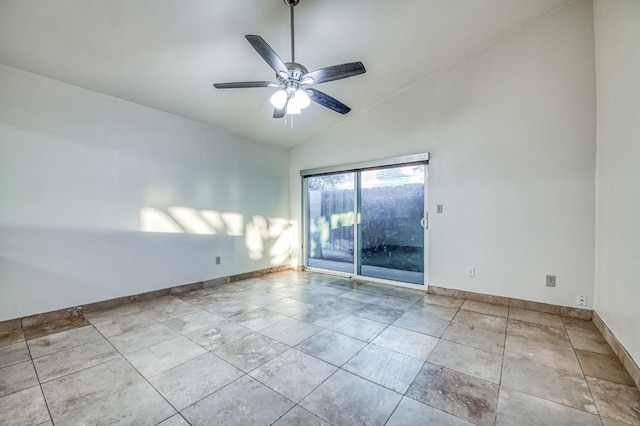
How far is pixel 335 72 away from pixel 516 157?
2.51m

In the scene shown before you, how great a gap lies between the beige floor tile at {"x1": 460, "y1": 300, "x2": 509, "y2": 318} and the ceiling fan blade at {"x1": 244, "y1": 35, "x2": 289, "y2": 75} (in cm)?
332

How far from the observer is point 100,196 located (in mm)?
3172

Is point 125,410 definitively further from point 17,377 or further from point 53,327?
point 53,327

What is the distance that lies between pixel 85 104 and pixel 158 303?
257 centimetres

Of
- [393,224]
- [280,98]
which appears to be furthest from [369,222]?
[280,98]

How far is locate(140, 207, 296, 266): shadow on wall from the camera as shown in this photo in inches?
145

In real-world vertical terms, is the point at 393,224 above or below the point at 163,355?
above

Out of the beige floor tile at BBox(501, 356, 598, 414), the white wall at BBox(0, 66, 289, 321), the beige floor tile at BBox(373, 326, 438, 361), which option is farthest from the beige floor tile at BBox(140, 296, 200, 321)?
the beige floor tile at BBox(501, 356, 598, 414)

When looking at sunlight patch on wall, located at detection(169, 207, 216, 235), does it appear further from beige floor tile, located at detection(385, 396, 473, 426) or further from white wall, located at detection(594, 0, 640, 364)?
white wall, located at detection(594, 0, 640, 364)

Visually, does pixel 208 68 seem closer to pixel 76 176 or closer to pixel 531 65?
pixel 76 176

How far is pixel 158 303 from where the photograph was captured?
136 inches

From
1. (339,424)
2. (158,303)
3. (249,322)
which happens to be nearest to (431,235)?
(249,322)

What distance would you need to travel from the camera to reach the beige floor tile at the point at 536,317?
2.78m

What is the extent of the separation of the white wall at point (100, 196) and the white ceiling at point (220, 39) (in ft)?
1.13
